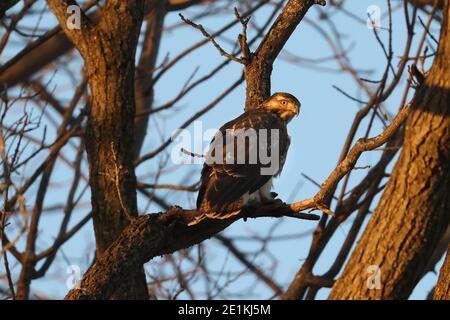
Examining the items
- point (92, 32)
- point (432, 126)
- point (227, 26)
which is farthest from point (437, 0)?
point (432, 126)

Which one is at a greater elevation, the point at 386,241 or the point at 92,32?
the point at 92,32

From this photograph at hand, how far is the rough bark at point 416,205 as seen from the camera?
5203 mm

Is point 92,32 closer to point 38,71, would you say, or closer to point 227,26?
point 227,26

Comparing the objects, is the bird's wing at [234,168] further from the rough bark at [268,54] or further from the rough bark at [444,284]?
the rough bark at [444,284]

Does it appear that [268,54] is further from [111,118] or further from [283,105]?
[111,118]

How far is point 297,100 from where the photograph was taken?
762 cm

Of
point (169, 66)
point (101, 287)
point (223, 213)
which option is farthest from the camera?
point (169, 66)

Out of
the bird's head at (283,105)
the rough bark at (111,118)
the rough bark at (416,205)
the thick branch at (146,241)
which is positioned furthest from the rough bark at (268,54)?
the rough bark at (416,205)

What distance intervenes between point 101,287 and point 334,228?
3.69 m

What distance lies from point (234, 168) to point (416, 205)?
1727 millimetres

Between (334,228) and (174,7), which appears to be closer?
(334,228)

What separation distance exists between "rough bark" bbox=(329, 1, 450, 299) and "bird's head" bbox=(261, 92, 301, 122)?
2.08 m

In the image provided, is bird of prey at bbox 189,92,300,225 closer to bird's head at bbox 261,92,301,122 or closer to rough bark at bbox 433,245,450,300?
bird's head at bbox 261,92,301,122

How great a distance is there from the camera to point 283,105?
7.42 m
